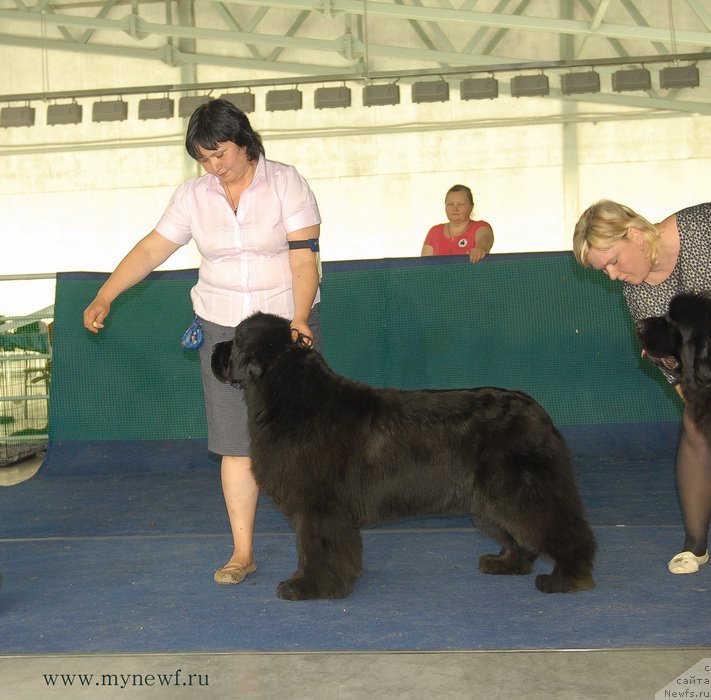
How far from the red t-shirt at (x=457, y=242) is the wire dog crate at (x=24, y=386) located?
3.35 metres

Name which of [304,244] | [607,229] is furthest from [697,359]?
[304,244]

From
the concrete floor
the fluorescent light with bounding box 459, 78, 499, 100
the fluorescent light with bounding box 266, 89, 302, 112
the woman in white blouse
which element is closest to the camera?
the concrete floor

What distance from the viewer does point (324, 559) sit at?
10.8 ft

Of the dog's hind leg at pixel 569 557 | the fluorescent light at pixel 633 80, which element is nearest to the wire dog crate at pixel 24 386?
the dog's hind leg at pixel 569 557

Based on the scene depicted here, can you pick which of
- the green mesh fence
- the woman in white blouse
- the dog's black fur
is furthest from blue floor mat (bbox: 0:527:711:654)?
the green mesh fence

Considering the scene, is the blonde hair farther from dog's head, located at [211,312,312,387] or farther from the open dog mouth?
dog's head, located at [211,312,312,387]

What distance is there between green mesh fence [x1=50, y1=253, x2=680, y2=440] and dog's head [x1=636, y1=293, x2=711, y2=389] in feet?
9.81

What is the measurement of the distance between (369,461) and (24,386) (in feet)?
18.6

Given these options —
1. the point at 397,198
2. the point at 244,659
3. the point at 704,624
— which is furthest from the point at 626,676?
the point at 397,198

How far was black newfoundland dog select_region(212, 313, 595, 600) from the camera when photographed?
10.8ft

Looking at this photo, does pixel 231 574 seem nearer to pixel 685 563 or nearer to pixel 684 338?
pixel 685 563

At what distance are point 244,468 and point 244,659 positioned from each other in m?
1.09

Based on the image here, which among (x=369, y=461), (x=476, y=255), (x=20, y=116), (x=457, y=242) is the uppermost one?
(x=20, y=116)

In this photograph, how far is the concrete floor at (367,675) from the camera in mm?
2394
